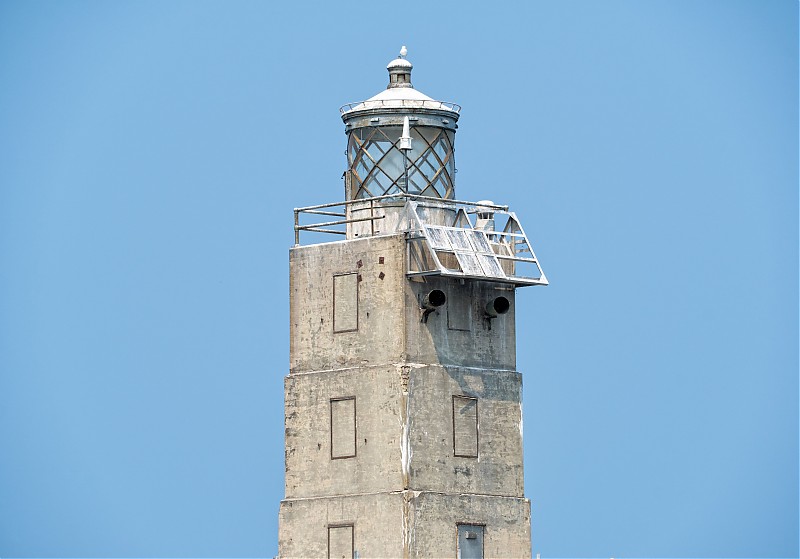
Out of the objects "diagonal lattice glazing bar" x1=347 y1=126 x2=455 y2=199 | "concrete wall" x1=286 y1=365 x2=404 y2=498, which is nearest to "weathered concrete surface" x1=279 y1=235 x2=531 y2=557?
"concrete wall" x1=286 y1=365 x2=404 y2=498

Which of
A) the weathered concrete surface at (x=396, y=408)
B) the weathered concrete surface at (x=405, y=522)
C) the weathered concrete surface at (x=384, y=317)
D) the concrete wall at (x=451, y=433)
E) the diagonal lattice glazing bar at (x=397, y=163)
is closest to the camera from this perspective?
the weathered concrete surface at (x=405, y=522)

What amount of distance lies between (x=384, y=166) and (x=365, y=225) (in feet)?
4.22

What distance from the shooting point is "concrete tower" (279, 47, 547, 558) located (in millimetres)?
62062

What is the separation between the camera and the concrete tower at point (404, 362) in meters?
62.1

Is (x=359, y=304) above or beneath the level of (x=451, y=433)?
above

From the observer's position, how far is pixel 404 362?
62.1 meters

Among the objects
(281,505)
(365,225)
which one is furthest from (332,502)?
(365,225)

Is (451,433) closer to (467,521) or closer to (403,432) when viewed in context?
(403,432)

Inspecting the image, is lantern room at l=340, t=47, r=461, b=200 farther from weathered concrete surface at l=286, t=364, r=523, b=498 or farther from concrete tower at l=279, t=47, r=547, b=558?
weathered concrete surface at l=286, t=364, r=523, b=498

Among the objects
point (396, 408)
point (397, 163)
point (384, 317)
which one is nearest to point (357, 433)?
point (396, 408)

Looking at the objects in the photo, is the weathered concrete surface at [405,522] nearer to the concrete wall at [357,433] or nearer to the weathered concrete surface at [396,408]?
the weathered concrete surface at [396,408]

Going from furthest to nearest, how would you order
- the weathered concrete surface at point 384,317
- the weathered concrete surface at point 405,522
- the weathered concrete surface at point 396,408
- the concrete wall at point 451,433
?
the weathered concrete surface at point 384,317 < the concrete wall at point 451,433 < the weathered concrete surface at point 396,408 < the weathered concrete surface at point 405,522

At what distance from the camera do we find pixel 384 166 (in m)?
63.8

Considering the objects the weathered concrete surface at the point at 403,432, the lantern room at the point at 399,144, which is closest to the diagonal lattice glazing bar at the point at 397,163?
the lantern room at the point at 399,144
